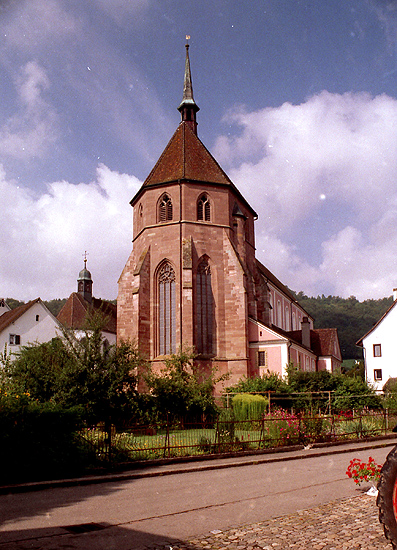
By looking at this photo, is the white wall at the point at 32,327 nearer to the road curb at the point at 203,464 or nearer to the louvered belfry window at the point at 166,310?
the louvered belfry window at the point at 166,310

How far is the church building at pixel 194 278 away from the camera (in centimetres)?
3359

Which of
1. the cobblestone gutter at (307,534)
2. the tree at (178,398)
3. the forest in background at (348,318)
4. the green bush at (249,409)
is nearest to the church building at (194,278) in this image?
the green bush at (249,409)

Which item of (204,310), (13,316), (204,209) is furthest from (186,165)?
(13,316)

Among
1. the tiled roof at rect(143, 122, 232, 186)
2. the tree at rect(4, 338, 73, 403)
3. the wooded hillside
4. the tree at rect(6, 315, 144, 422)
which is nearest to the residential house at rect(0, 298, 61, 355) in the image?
the tiled roof at rect(143, 122, 232, 186)

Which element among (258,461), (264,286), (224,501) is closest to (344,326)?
(264,286)

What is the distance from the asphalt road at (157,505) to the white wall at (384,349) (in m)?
33.0

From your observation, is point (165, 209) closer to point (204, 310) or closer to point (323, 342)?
point (204, 310)

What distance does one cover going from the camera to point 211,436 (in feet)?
53.1

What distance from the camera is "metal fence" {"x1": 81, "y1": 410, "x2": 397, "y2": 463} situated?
13.8 m

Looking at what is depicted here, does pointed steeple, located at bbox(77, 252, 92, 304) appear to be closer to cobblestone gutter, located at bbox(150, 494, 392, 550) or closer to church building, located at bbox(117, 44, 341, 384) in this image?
church building, located at bbox(117, 44, 341, 384)

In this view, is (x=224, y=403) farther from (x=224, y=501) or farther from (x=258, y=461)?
(x=224, y=501)

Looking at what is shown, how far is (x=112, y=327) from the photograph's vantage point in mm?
62000

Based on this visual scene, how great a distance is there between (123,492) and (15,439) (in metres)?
2.70

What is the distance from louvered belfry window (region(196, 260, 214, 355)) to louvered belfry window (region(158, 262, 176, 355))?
1.57 metres
